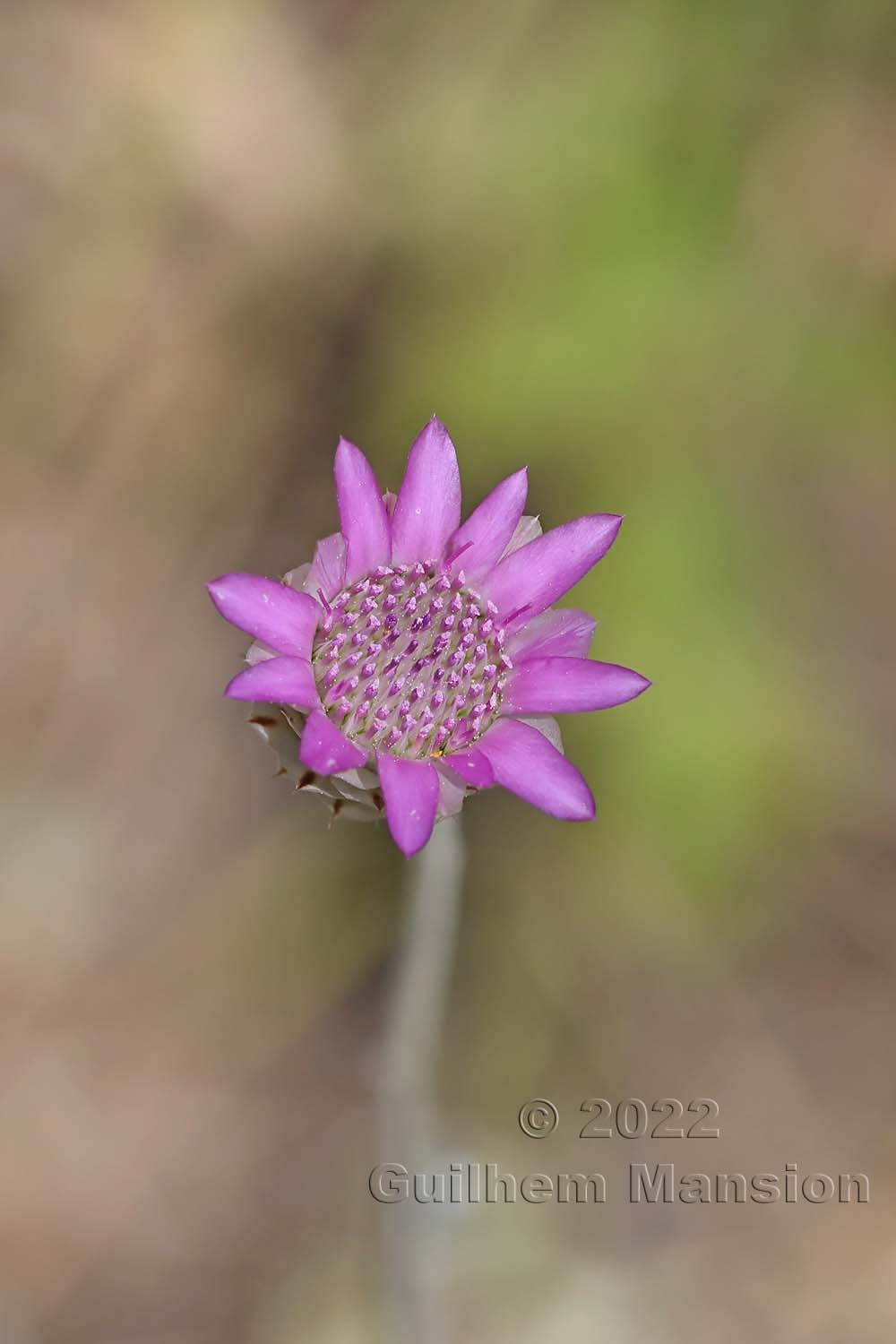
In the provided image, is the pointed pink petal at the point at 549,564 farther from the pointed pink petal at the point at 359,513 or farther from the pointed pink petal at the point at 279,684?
the pointed pink petal at the point at 279,684

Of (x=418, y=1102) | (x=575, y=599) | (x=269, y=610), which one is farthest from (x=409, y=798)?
(x=575, y=599)

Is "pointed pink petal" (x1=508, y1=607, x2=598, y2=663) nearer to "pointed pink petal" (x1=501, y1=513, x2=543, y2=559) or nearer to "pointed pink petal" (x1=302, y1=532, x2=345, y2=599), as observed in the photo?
"pointed pink petal" (x1=501, y1=513, x2=543, y2=559)

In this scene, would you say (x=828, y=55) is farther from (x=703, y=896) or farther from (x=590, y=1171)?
(x=590, y=1171)

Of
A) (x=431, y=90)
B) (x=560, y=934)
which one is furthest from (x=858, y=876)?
(x=431, y=90)

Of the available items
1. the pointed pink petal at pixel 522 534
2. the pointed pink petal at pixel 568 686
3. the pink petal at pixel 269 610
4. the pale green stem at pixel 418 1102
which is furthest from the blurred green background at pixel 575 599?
the pink petal at pixel 269 610

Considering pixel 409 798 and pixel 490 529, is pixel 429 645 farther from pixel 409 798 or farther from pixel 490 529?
pixel 409 798

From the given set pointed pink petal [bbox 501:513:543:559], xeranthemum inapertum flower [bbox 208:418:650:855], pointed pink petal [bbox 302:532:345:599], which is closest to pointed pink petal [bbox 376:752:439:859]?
xeranthemum inapertum flower [bbox 208:418:650:855]
